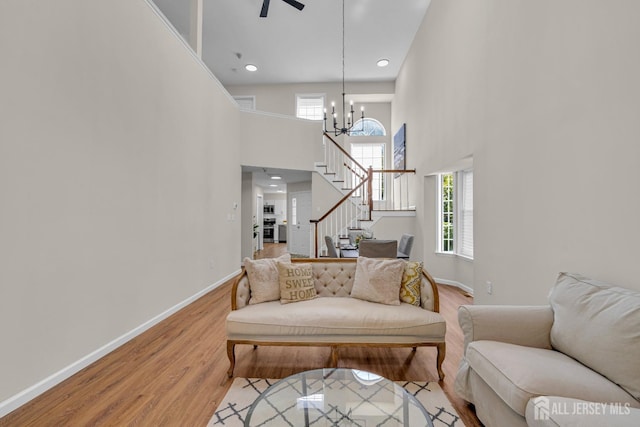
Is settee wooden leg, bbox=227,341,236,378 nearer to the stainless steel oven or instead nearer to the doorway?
the doorway

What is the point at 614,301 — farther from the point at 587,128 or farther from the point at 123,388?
the point at 123,388

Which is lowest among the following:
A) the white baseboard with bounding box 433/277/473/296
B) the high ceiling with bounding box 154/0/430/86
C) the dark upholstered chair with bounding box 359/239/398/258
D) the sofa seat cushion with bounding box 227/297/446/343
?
the white baseboard with bounding box 433/277/473/296

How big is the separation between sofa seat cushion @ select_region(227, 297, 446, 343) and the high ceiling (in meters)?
5.23

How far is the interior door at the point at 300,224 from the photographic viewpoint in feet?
27.0

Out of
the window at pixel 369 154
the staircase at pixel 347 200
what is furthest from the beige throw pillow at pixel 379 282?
the window at pixel 369 154

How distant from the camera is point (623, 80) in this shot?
5.69 feet

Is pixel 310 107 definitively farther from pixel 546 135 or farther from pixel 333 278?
pixel 546 135

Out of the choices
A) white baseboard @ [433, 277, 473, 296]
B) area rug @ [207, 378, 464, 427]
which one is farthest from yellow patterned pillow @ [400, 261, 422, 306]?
white baseboard @ [433, 277, 473, 296]

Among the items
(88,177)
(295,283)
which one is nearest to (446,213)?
(295,283)

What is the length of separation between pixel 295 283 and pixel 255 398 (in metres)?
0.93

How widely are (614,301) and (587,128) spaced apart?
117 cm

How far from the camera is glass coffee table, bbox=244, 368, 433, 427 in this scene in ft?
4.47

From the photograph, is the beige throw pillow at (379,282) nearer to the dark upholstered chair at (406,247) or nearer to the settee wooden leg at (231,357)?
the settee wooden leg at (231,357)

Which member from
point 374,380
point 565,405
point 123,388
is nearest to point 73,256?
point 123,388
